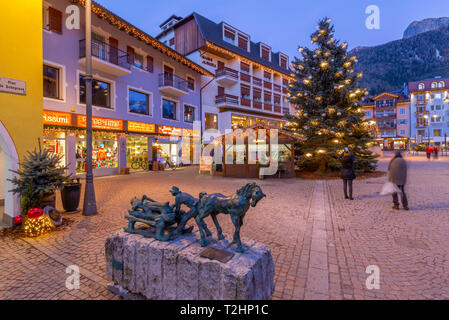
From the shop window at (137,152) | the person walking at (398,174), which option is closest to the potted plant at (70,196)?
the person walking at (398,174)

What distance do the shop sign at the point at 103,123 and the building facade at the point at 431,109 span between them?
69.3 metres

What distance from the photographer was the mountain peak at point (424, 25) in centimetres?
15625

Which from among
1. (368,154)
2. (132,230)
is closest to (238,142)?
(368,154)

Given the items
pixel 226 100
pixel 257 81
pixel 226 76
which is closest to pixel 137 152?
pixel 226 100

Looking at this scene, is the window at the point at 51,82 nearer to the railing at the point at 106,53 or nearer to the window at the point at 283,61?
the railing at the point at 106,53

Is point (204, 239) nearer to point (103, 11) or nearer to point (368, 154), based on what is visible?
point (368, 154)

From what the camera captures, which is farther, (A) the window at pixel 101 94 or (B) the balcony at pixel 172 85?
(B) the balcony at pixel 172 85

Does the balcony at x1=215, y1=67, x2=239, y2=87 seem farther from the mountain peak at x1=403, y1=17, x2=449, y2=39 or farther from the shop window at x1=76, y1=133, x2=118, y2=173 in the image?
the mountain peak at x1=403, y1=17, x2=449, y2=39

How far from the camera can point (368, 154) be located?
14.6 m

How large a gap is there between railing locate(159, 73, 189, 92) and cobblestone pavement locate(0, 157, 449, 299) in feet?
50.8

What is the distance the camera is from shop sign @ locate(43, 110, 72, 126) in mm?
11813

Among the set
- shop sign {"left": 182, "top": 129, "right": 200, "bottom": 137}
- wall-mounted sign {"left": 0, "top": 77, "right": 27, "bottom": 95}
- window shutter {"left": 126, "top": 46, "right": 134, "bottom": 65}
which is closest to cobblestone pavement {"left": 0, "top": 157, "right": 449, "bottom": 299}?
wall-mounted sign {"left": 0, "top": 77, "right": 27, "bottom": 95}
